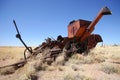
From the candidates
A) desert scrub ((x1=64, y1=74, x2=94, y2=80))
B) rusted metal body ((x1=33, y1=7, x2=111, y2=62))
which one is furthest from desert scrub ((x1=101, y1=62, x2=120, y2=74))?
rusted metal body ((x1=33, y1=7, x2=111, y2=62))

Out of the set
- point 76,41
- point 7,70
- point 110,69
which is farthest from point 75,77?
point 76,41

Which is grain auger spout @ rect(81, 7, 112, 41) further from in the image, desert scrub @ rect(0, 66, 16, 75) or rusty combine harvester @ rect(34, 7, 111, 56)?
desert scrub @ rect(0, 66, 16, 75)

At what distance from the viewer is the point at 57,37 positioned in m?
14.8

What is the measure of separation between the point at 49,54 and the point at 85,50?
11.4 ft

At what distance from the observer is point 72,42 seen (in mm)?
14773

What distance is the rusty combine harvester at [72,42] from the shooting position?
13.5m

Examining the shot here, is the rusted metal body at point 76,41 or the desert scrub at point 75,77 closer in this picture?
the desert scrub at point 75,77

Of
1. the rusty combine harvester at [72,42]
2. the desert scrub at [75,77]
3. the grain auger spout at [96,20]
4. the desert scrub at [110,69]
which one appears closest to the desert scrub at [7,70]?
the rusty combine harvester at [72,42]

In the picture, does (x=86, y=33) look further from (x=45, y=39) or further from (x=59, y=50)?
(x=45, y=39)

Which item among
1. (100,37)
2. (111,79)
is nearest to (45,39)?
(100,37)

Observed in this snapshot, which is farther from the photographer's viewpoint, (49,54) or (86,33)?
(86,33)

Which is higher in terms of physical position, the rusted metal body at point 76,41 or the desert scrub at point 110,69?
the rusted metal body at point 76,41

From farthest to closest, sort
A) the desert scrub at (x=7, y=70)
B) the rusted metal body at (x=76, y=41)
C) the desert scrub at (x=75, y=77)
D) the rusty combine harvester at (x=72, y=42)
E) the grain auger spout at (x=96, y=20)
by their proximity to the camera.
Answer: the rusted metal body at (x=76, y=41) < the rusty combine harvester at (x=72, y=42) < the grain auger spout at (x=96, y=20) < the desert scrub at (x=7, y=70) < the desert scrub at (x=75, y=77)

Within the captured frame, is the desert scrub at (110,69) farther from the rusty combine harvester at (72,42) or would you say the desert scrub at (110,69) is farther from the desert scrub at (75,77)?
the rusty combine harvester at (72,42)
